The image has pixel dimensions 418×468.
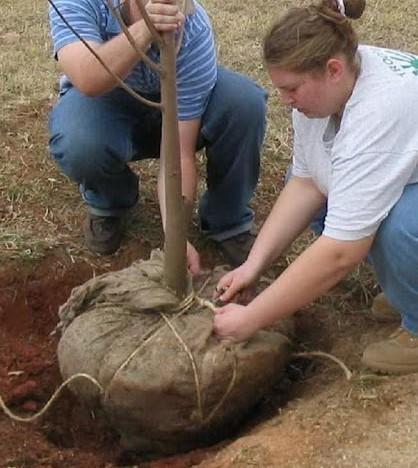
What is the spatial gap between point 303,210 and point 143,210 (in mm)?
1001

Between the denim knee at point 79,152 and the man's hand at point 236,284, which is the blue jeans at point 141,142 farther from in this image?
the man's hand at point 236,284

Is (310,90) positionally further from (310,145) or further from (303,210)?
(303,210)

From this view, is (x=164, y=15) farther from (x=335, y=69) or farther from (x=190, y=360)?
(x=190, y=360)

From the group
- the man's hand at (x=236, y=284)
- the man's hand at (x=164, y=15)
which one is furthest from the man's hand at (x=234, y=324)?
the man's hand at (x=164, y=15)

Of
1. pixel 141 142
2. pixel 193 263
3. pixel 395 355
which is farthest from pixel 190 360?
pixel 141 142

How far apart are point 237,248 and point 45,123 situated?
129 cm

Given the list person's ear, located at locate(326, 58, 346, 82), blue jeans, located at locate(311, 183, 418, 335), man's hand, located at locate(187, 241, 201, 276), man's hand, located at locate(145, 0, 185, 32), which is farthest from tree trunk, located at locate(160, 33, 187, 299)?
blue jeans, located at locate(311, 183, 418, 335)

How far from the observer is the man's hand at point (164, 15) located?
2.50 m

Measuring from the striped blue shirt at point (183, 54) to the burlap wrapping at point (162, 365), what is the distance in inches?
26.6

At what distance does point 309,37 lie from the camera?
7.84 ft

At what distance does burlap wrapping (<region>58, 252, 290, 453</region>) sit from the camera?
8.59 feet

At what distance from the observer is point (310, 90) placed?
2.45 meters

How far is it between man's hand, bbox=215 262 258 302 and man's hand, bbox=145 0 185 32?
70cm

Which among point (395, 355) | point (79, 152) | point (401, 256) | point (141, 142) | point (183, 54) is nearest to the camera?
point (401, 256)
